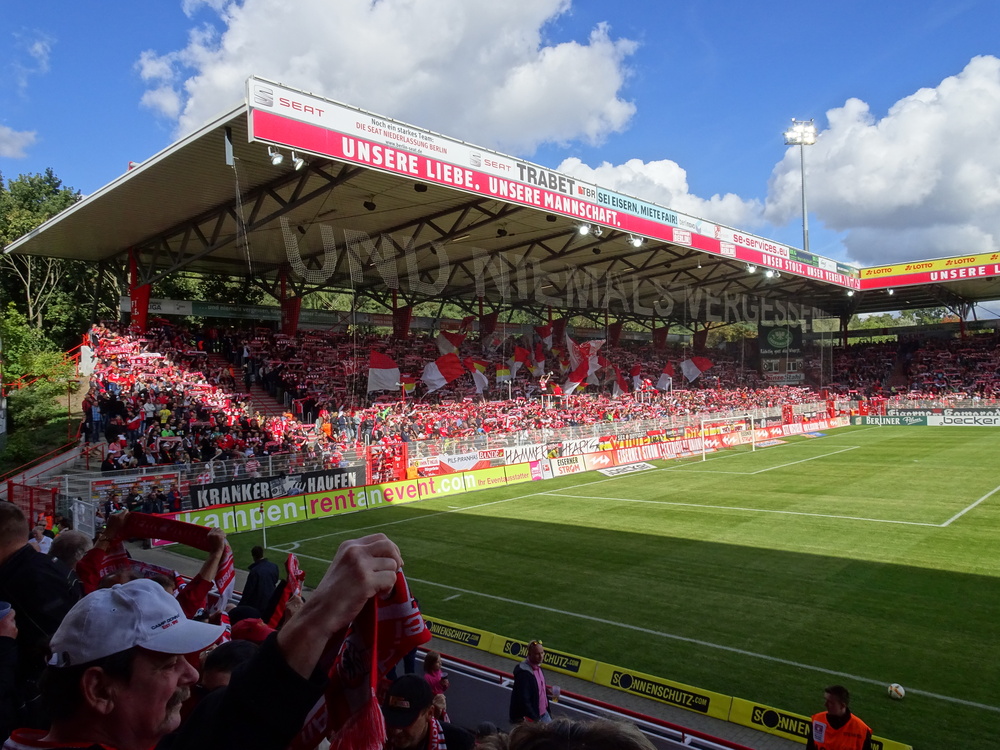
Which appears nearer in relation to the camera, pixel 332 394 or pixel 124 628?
pixel 124 628

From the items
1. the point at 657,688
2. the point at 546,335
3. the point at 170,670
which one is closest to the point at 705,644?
the point at 657,688

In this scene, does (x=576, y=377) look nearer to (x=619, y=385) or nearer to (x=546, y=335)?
(x=546, y=335)

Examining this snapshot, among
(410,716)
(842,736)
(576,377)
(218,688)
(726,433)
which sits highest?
(576,377)

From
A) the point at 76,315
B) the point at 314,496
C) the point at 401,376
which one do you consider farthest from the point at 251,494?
the point at 76,315

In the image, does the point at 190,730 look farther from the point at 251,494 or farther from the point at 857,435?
the point at 857,435

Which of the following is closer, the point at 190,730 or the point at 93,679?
the point at 190,730

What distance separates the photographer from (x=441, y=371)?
33812 mm

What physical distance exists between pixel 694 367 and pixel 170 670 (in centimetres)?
4949

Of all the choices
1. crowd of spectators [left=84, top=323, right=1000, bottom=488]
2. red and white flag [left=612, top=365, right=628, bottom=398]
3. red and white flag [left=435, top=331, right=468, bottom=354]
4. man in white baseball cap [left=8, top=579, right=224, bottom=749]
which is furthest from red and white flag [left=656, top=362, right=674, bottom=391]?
man in white baseball cap [left=8, top=579, right=224, bottom=749]

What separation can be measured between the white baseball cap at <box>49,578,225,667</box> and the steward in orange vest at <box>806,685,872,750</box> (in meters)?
5.52

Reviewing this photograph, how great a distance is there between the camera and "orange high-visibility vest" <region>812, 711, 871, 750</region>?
5.68m

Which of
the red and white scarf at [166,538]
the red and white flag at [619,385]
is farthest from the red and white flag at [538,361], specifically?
the red and white scarf at [166,538]

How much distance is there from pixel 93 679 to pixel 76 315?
1799 inches

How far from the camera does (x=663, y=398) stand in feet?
145
